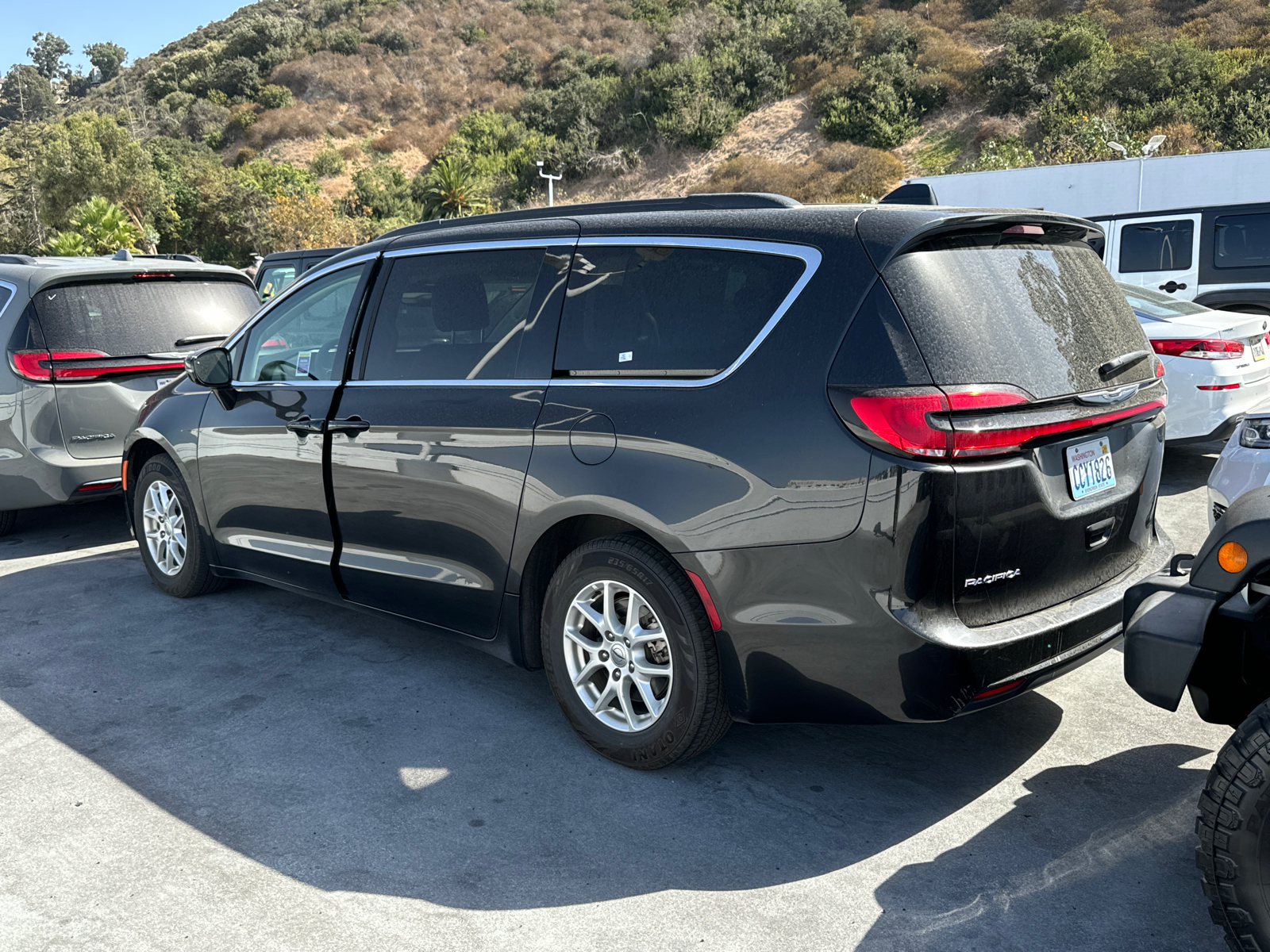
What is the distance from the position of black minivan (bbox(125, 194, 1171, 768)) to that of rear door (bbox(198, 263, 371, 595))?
16 centimetres

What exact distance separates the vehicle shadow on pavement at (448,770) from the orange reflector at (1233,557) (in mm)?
1183

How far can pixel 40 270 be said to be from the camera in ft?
20.9

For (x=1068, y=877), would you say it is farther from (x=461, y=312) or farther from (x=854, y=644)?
(x=461, y=312)

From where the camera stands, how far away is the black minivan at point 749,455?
2.79m

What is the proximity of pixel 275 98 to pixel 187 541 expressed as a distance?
65582 millimetres

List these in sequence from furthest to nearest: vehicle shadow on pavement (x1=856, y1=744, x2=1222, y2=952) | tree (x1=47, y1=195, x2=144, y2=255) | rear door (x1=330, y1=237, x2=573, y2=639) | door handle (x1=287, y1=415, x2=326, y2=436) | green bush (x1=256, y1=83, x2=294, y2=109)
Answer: green bush (x1=256, y1=83, x2=294, y2=109)
tree (x1=47, y1=195, x2=144, y2=255)
door handle (x1=287, y1=415, x2=326, y2=436)
rear door (x1=330, y1=237, x2=573, y2=639)
vehicle shadow on pavement (x1=856, y1=744, x2=1222, y2=952)

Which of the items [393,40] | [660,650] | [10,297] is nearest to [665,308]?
[660,650]

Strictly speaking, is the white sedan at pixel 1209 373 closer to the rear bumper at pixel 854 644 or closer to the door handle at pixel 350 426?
the rear bumper at pixel 854 644

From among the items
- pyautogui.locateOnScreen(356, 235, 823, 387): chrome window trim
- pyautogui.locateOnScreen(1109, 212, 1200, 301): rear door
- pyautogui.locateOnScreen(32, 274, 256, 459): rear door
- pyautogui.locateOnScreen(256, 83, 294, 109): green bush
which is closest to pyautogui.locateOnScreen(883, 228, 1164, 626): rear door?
pyautogui.locateOnScreen(356, 235, 823, 387): chrome window trim

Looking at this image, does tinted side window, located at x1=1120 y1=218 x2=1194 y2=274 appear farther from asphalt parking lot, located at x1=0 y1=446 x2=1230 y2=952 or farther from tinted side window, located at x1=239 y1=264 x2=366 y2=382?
tinted side window, located at x1=239 y1=264 x2=366 y2=382

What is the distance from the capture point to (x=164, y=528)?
5.50 metres

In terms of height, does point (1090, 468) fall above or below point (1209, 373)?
above

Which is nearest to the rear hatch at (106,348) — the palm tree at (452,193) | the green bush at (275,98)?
the palm tree at (452,193)

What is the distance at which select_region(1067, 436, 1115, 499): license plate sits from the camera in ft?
9.87
